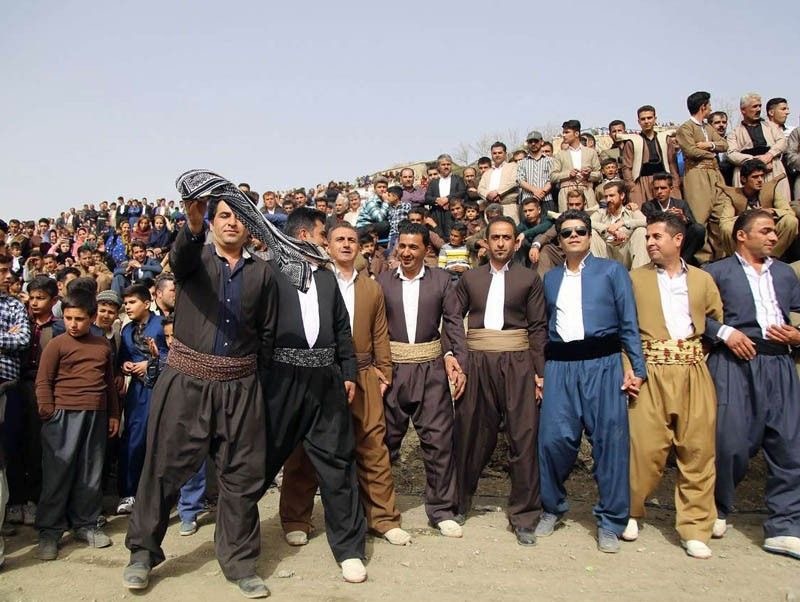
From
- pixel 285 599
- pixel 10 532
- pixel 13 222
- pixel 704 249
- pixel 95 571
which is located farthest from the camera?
pixel 13 222

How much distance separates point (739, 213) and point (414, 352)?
13.6 feet

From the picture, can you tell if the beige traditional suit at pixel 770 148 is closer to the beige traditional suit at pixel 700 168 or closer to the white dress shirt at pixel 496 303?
the beige traditional suit at pixel 700 168

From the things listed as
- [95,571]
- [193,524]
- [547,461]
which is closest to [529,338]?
[547,461]

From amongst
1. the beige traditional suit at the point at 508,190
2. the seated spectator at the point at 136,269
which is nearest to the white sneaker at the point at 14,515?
the seated spectator at the point at 136,269

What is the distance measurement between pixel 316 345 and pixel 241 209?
92cm

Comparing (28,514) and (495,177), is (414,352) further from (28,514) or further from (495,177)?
(495,177)

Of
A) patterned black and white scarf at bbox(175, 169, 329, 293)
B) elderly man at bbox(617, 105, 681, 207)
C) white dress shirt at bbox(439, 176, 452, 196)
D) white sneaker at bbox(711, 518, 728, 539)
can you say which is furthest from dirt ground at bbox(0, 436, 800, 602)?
white dress shirt at bbox(439, 176, 452, 196)

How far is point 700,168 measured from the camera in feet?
23.0

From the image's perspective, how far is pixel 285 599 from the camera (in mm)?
3475

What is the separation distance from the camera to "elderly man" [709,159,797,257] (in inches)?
247

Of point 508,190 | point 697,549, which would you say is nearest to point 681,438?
point 697,549

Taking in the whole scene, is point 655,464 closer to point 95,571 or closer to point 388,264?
point 95,571

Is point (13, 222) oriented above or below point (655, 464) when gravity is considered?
above

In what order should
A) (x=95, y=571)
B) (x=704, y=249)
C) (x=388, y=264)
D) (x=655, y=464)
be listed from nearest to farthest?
1. (x=95, y=571)
2. (x=655, y=464)
3. (x=704, y=249)
4. (x=388, y=264)
